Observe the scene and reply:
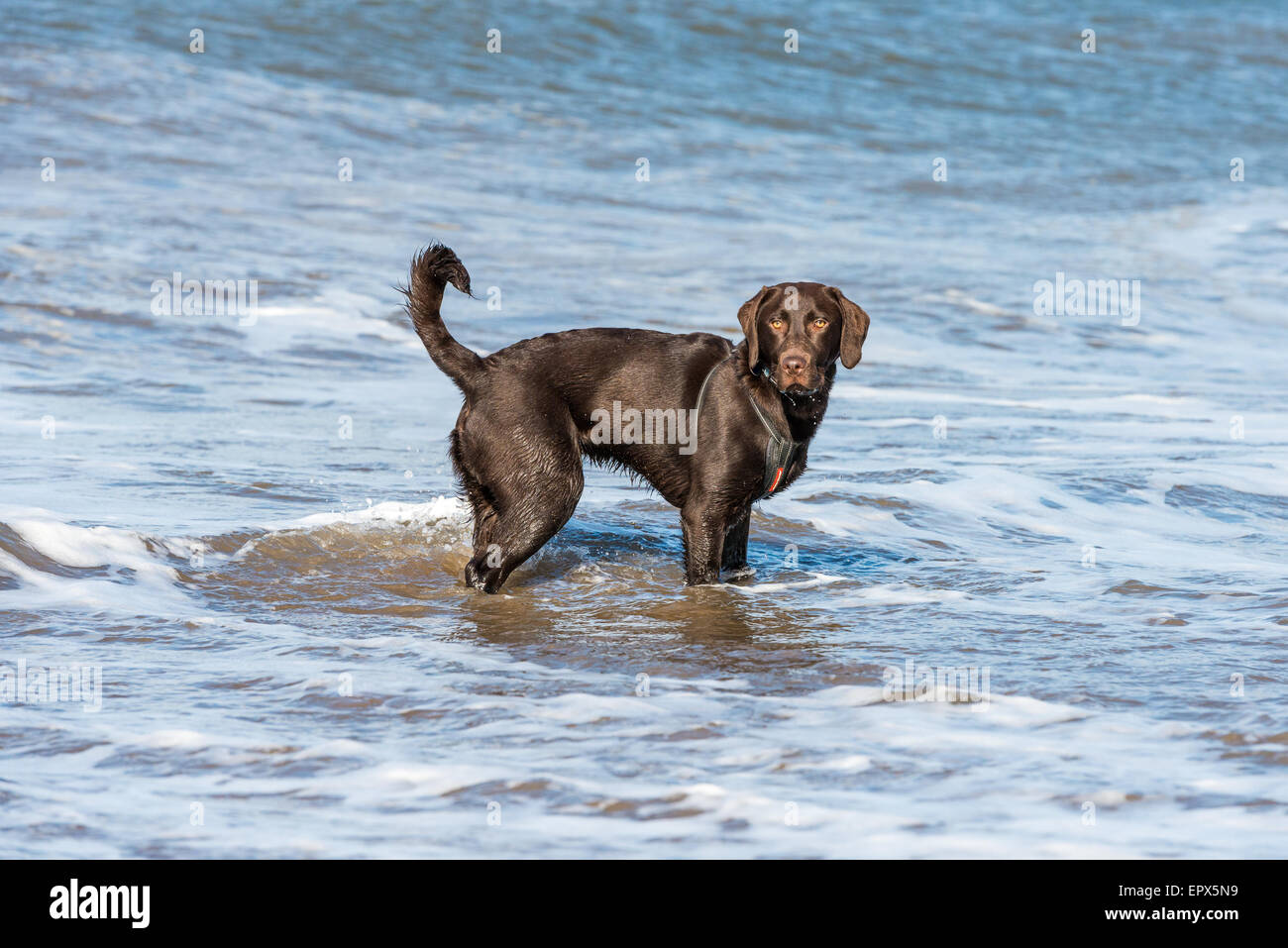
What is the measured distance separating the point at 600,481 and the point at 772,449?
108 inches

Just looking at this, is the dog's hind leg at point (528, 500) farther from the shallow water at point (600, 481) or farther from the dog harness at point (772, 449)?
the dog harness at point (772, 449)

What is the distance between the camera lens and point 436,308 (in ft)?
20.2

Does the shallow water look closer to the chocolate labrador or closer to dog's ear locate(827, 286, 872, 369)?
the chocolate labrador

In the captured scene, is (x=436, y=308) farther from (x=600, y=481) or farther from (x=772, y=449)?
(x=600, y=481)

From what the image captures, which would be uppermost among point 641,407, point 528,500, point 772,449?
point 641,407

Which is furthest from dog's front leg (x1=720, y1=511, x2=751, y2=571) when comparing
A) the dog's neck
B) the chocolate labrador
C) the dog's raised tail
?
the dog's raised tail

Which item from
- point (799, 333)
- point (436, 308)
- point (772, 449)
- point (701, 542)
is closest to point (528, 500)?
point (701, 542)

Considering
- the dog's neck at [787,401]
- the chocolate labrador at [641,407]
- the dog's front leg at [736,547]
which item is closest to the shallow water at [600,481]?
the dog's front leg at [736,547]

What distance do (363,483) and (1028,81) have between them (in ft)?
68.9

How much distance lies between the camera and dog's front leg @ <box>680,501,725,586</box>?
6238 mm

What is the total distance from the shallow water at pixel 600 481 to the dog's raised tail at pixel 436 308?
100 cm

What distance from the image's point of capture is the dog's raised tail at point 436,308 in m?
6.09
